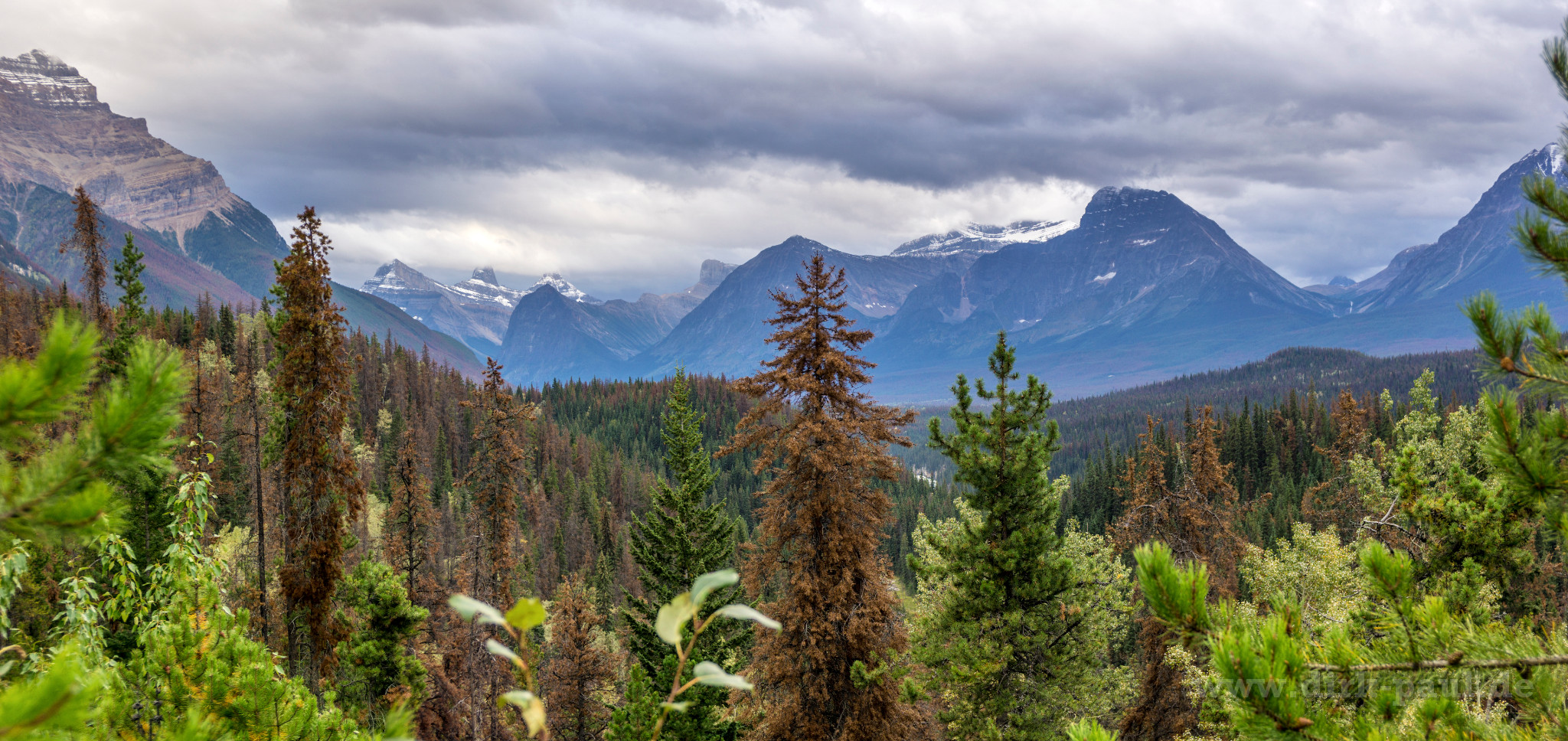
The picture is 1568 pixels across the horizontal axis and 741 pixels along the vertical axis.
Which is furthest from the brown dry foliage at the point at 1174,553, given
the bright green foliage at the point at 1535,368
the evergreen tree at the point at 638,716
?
the bright green foliage at the point at 1535,368

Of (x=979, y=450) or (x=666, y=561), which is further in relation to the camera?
(x=666, y=561)

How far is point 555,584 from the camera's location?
6894cm

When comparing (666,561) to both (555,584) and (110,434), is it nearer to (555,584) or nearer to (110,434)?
(110,434)

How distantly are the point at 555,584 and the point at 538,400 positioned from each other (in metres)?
99.6

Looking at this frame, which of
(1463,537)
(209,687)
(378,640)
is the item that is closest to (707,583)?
(209,687)

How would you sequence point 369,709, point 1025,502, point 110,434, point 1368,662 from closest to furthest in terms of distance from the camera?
point 110,434
point 1368,662
point 1025,502
point 369,709

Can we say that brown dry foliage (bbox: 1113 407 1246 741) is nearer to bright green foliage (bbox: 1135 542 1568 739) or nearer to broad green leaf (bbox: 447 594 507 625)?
bright green foliage (bbox: 1135 542 1568 739)

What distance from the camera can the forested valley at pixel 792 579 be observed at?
2840mm

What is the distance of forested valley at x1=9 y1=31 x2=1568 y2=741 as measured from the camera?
284cm

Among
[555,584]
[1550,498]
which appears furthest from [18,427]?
[555,584]

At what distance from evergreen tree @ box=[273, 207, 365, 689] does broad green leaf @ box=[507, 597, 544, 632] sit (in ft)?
58.2

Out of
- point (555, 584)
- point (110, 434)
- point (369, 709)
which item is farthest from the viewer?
point (555, 584)

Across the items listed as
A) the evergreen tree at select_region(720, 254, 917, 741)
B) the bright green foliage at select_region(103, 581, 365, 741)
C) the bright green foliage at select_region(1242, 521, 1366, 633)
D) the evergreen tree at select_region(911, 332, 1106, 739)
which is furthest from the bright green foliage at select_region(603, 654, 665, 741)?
the bright green foliage at select_region(1242, 521, 1366, 633)

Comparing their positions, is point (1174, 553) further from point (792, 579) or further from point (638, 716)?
point (638, 716)
